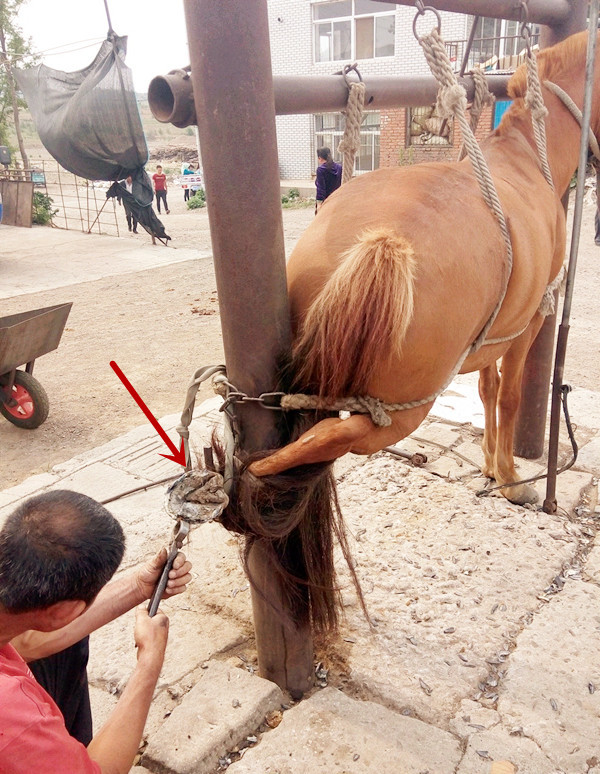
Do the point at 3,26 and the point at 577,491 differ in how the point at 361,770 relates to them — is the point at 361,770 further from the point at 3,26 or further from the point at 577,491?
the point at 3,26

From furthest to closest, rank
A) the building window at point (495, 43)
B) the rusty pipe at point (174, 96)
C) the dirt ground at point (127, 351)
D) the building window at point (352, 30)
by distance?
1. the building window at point (352, 30)
2. the building window at point (495, 43)
3. the dirt ground at point (127, 351)
4. the rusty pipe at point (174, 96)

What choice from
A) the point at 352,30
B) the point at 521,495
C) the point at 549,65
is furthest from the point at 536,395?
the point at 352,30

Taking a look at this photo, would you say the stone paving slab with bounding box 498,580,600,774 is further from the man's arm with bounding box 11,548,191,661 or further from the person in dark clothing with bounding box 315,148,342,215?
the person in dark clothing with bounding box 315,148,342,215

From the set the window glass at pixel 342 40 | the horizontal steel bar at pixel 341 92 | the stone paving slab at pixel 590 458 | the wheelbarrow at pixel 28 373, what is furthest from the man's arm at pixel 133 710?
the window glass at pixel 342 40

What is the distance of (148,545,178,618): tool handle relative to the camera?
4.94 feet

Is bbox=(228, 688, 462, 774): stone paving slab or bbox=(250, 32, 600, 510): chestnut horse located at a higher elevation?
bbox=(250, 32, 600, 510): chestnut horse

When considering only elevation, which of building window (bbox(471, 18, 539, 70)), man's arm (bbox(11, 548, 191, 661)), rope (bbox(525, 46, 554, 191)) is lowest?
man's arm (bbox(11, 548, 191, 661))

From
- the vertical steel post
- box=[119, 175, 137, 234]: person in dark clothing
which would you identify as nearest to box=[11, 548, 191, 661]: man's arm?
the vertical steel post

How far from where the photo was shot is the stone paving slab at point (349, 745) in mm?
1724

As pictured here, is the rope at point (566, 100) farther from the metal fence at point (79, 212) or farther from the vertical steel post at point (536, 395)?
the metal fence at point (79, 212)

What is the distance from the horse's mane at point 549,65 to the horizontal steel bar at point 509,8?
0.54 ft

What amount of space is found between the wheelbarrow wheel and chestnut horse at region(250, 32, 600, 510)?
333 cm

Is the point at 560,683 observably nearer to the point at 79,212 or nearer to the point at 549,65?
the point at 549,65

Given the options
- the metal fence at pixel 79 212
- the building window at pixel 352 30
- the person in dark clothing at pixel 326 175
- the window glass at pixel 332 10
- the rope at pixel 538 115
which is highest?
the window glass at pixel 332 10
